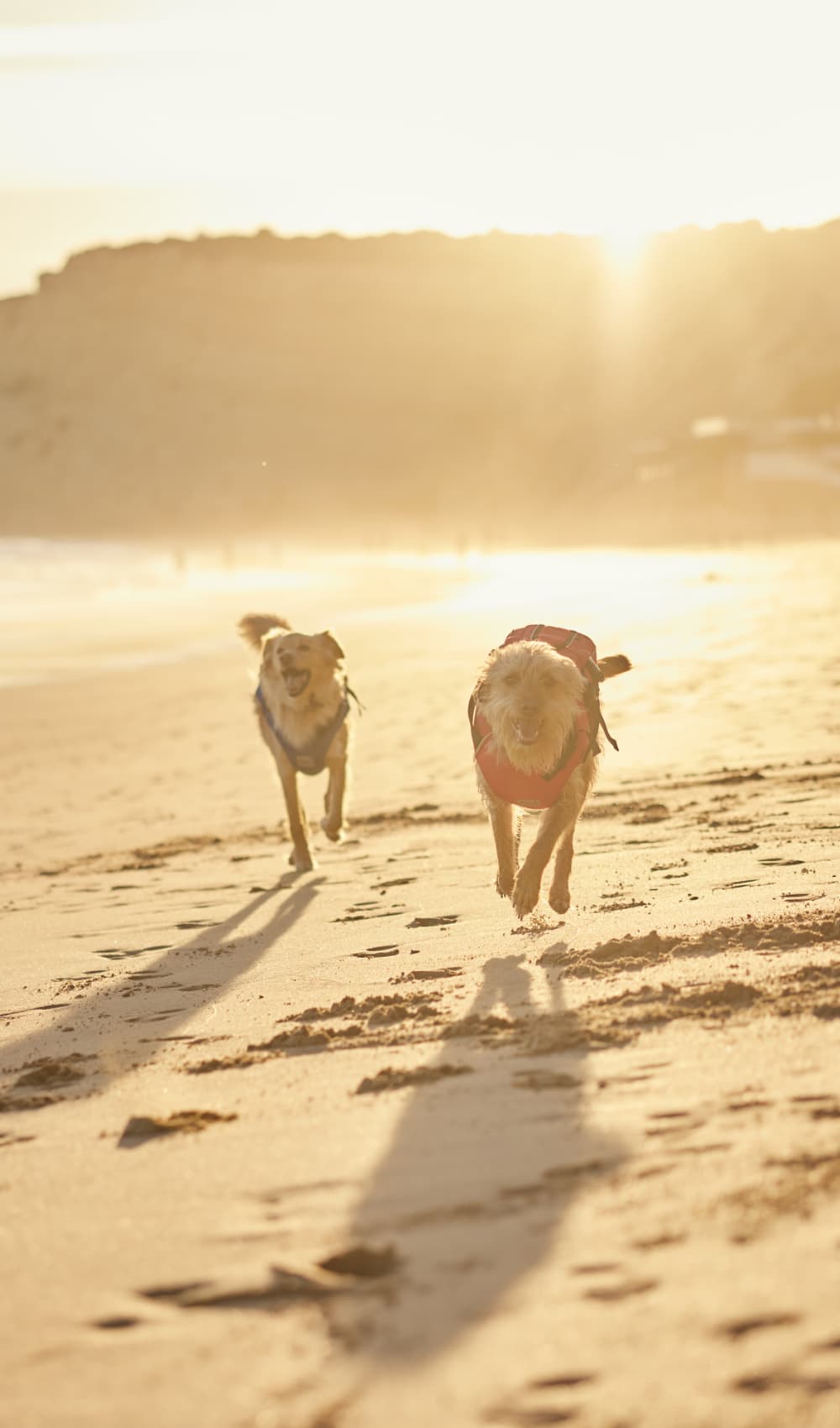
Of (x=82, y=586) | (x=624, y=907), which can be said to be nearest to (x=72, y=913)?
(x=624, y=907)

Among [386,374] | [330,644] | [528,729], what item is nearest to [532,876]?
[528,729]

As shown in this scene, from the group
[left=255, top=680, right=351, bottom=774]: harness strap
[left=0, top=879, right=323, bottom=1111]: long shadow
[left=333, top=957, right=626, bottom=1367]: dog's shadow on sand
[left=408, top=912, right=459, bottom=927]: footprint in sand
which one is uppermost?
[left=255, top=680, right=351, bottom=774]: harness strap

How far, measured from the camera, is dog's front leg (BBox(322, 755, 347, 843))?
26.4 feet

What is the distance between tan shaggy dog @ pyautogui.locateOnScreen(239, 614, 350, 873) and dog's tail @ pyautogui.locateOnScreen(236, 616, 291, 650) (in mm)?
611

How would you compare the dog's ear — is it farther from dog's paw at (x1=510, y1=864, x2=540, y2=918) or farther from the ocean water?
the ocean water

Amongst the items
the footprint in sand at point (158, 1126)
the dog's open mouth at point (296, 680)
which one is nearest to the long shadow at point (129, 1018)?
the footprint in sand at point (158, 1126)

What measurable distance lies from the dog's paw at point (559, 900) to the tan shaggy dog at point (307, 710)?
2.16 metres

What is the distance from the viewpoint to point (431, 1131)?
3.31 m

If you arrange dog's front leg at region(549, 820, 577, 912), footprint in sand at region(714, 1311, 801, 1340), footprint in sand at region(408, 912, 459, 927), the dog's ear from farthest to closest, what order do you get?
the dog's ear → dog's front leg at region(549, 820, 577, 912) → footprint in sand at region(408, 912, 459, 927) → footprint in sand at region(714, 1311, 801, 1340)

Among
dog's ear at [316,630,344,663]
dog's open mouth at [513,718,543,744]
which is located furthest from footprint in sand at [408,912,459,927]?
dog's ear at [316,630,344,663]

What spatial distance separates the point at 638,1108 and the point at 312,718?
191 inches

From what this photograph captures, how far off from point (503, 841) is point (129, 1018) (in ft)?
5.50

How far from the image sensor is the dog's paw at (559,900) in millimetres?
5738

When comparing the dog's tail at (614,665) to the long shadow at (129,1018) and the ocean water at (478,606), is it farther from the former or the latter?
the ocean water at (478,606)
